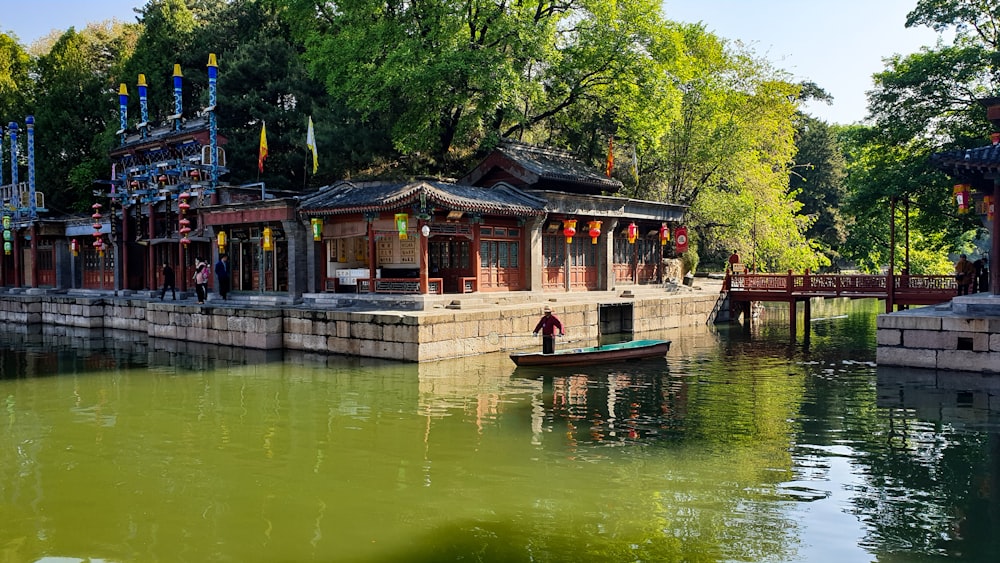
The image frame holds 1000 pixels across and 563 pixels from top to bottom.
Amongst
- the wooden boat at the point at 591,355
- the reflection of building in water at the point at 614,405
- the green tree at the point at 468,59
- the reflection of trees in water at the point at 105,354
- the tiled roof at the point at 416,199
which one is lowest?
the reflection of building in water at the point at 614,405

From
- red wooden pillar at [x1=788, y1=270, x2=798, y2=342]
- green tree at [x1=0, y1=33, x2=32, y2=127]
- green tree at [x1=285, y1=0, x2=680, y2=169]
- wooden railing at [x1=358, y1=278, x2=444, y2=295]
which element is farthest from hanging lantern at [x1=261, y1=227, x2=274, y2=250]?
green tree at [x1=0, y1=33, x2=32, y2=127]

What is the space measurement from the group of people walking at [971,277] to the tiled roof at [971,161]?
4963 millimetres

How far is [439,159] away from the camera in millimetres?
33938

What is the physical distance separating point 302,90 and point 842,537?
31502mm

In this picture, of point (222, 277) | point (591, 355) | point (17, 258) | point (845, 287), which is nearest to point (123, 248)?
point (17, 258)

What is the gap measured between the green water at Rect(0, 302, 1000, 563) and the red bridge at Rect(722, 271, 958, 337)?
727 cm

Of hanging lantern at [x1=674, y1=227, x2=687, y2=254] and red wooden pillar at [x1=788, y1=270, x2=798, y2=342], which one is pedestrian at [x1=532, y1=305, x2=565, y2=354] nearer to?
red wooden pillar at [x1=788, y1=270, x2=798, y2=342]

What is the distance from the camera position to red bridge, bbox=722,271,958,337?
945 inches

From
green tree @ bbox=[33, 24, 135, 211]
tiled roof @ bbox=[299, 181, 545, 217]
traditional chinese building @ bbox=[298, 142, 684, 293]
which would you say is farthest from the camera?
green tree @ bbox=[33, 24, 135, 211]

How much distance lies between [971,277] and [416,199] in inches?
633

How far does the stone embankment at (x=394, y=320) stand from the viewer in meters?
19.7

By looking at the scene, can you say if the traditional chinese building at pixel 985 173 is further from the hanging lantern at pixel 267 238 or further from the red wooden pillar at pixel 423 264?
the hanging lantern at pixel 267 238

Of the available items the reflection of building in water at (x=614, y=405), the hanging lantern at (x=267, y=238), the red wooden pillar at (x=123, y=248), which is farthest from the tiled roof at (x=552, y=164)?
the red wooden pillar at (x=123, y=248)

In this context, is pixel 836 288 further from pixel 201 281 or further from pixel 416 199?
pixel 201 281
